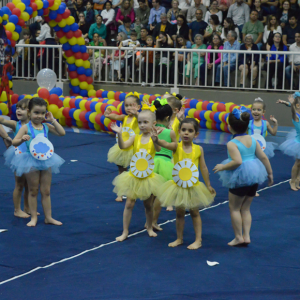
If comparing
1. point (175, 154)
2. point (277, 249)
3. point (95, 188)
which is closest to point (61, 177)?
point (95, 188)

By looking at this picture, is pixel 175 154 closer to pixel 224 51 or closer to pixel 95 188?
pixel 95 188

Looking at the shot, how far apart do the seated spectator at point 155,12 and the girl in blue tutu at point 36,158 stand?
371 inches

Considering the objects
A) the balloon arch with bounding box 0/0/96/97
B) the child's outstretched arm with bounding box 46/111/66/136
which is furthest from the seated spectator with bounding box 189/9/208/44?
the child's outstretched arm with bounding box 46/111/66/136

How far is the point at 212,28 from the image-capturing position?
13.0m

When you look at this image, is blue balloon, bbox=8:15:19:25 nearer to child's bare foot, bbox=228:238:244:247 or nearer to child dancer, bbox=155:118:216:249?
child dancer, bbox=155:118:216:249

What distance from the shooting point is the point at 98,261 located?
4.14 meters

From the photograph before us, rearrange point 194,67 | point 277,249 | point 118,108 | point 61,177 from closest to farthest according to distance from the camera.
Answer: point 277,249 → point 61,177 → point 118,108 → point 194,67

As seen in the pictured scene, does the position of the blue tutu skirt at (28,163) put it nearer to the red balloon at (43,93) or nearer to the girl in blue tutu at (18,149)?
the girl in blue tutu at (18,149)

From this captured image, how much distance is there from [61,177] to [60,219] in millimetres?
1901

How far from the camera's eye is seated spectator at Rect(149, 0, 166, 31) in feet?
45.8

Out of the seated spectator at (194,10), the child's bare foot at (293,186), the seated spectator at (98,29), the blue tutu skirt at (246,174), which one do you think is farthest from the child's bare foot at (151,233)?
the seated spectator at (98,29)

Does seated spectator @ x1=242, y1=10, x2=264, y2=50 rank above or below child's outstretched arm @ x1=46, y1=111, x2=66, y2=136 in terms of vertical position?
above

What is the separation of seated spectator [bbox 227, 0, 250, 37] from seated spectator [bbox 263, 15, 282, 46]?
631 mm

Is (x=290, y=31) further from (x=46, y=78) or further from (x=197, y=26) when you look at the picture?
(x=46, y=78)
